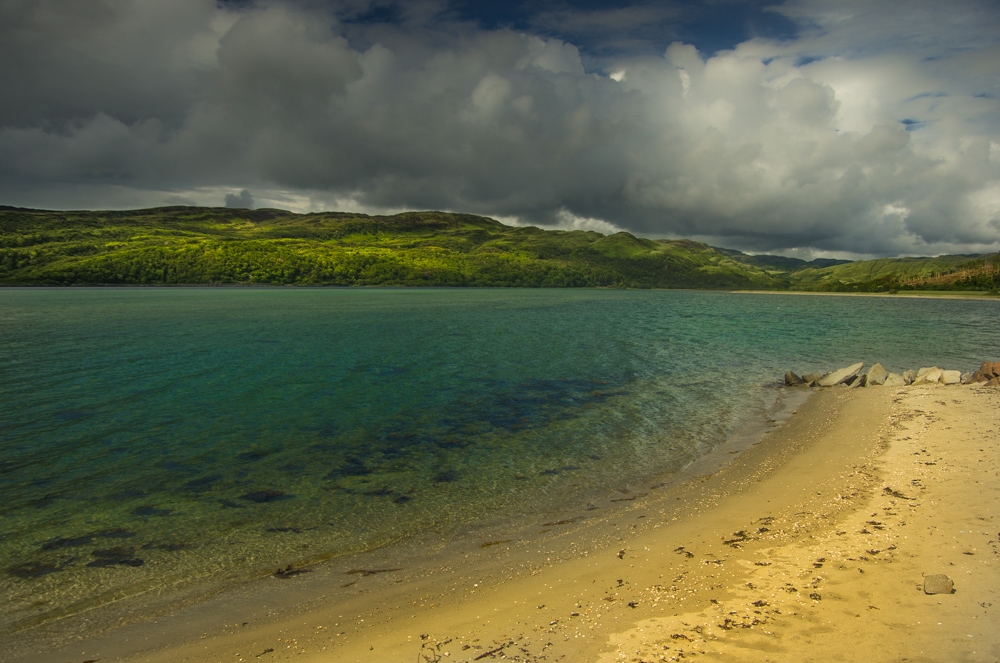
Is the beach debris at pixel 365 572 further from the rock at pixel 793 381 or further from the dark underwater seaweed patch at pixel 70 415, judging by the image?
the rock at pixel 793 381

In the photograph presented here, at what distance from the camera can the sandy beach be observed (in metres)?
6.42

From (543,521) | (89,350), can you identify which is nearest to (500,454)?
(543,521)

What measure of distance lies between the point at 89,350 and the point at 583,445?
43236 millimetres

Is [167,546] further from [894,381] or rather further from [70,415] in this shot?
[894,381]

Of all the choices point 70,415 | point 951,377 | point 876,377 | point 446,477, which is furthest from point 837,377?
point 70,415

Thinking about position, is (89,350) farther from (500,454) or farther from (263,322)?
(500,454)

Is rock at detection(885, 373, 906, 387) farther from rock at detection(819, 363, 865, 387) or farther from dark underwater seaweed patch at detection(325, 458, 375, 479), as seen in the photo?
dark underwater seaweed patch at detection(325, 458, 375, 479)

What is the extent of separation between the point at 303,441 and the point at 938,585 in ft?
58.2

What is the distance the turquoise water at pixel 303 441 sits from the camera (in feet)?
34.1

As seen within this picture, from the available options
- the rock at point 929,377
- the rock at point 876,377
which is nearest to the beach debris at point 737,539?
the rock at point 876,377

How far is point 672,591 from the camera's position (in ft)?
25.6

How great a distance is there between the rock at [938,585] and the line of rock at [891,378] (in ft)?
76.2

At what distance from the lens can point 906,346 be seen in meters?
44.3

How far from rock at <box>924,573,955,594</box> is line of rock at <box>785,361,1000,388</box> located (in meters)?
23.2
